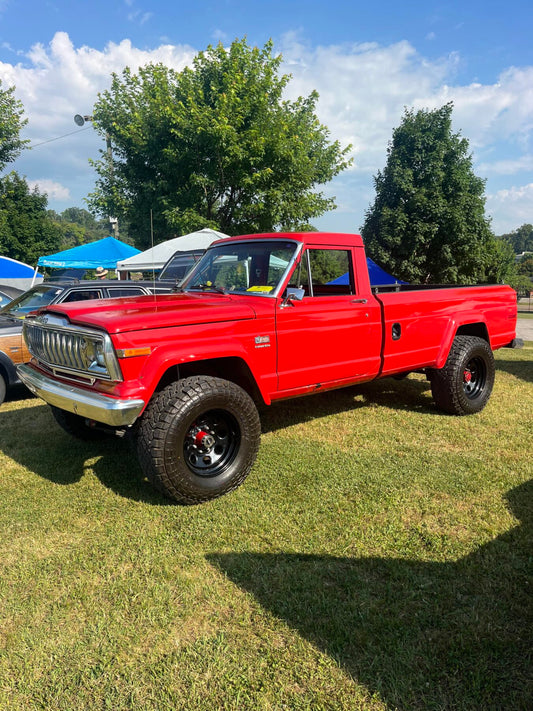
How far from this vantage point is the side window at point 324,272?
13.6 feet

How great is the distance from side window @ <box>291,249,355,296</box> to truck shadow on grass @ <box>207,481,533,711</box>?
240cm

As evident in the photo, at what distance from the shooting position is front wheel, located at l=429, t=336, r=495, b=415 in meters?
5.16

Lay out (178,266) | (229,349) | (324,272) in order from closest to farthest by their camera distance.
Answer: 1. (229,349)
2. (324,272)
3. (178,266)

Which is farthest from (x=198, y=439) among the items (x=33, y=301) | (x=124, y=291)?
(x=33, y=301)

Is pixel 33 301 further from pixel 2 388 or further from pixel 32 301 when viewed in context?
pixel 2 388

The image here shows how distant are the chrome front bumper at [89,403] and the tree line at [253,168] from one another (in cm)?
1575

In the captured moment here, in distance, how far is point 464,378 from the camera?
5.36 metres

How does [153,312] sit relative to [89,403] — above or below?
above

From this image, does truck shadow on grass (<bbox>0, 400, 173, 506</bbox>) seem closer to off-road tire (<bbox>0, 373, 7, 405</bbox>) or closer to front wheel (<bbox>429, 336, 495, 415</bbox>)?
off-road tire (<bbox>0, 373, 7, 405</bbox>)

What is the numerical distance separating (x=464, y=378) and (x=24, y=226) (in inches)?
1518

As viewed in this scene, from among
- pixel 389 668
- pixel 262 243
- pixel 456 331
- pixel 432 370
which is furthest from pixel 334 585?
pixel 456 331

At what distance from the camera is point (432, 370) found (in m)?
5.32

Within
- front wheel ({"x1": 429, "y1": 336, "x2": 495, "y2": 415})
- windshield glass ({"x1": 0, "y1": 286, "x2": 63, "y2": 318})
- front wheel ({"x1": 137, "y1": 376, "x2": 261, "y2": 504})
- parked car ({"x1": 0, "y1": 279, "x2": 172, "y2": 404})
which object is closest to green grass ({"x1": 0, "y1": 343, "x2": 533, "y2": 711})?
front wheel ({"x1": 137, "y1": 376, "x2": 261, "y2": 504})

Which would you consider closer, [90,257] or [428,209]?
[90,257]
